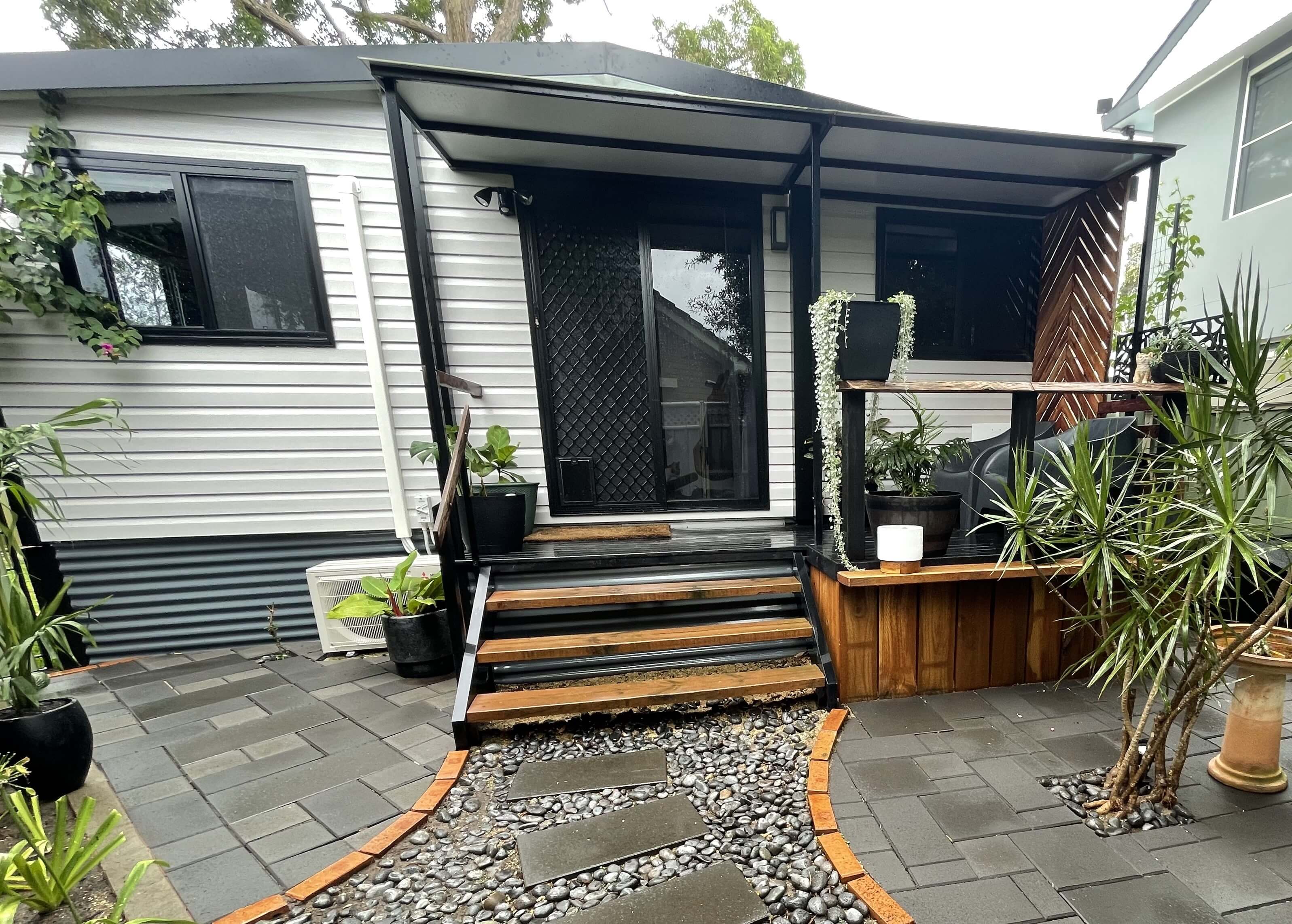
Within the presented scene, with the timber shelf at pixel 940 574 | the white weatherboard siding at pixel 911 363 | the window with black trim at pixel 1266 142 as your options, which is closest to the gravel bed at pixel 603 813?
the timber shelf at pixel 940 574

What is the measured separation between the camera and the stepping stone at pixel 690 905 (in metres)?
1.18

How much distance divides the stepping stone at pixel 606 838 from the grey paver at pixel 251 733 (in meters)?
1.28

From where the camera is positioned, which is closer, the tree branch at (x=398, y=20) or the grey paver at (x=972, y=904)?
the grey paver at (x=972, y=904)

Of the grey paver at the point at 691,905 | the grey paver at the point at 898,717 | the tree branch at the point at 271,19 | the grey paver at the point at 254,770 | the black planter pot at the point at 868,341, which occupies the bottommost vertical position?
the grey paver at the point at 898,717

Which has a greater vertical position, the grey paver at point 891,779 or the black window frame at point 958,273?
the black window frame at point 958,273

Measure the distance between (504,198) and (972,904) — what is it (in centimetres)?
365

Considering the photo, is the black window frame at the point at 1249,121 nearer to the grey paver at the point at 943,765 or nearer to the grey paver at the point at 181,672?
the grey paver at the point at 943,765

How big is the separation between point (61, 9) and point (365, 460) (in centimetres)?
746

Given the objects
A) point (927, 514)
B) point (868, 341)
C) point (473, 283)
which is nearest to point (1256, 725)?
point (927, 514)

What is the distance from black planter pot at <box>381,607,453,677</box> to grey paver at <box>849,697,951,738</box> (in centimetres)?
200

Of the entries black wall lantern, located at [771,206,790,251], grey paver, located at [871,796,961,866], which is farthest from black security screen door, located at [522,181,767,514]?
grey paver, located at [871,796,961,866]

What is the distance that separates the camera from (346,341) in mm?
2943

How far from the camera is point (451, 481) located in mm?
2205

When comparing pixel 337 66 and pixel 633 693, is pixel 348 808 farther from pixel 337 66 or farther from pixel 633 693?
pixel 337 66
